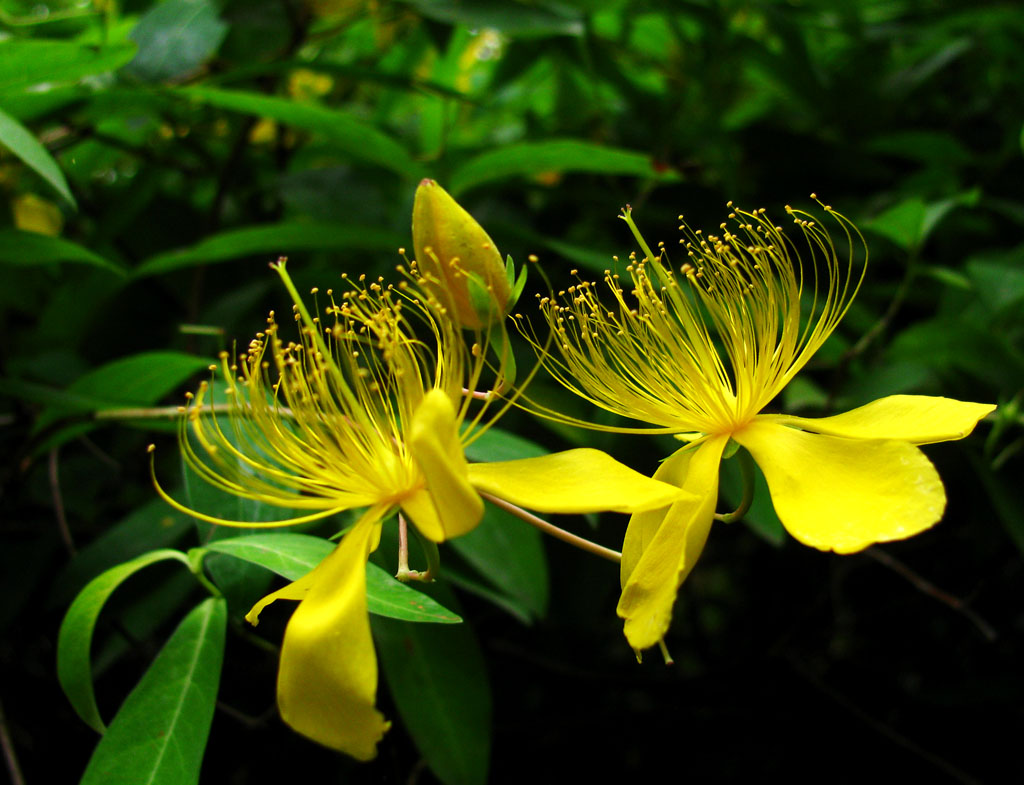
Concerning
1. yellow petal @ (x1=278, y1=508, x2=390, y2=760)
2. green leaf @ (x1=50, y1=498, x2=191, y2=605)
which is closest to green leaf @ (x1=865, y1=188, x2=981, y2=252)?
yellow petal @ (x1=278, y1=508, x2=390, y2=760)

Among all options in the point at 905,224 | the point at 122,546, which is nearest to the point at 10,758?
the point at 122,546

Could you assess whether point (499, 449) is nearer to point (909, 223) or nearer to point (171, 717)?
point (171, 717)

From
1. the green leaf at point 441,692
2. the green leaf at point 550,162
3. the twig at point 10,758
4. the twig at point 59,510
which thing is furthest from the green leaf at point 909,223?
the twig at point 10,758

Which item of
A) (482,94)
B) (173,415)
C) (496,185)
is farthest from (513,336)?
(482,94)

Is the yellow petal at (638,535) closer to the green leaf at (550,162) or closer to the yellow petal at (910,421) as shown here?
the yellow petal at (910,421)

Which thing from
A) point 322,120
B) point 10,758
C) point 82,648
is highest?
point 322,120

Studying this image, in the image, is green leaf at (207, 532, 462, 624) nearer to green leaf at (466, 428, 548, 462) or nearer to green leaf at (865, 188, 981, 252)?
green leaf at (466, 428, 548, 462)
